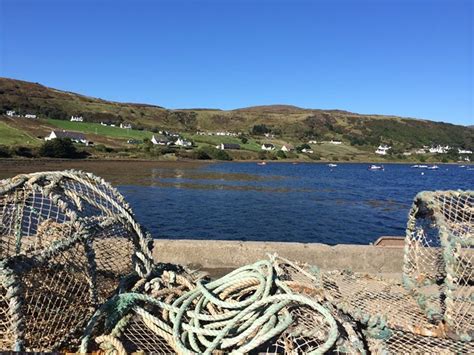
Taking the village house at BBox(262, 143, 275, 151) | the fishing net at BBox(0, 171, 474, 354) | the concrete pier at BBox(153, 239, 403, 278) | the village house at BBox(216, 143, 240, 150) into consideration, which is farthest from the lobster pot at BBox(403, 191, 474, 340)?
the village house at BBox(262, 143, 275, 151)

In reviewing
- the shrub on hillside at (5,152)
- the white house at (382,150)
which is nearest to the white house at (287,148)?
the white house at (382,150)

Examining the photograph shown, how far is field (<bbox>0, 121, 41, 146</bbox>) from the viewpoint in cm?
6366

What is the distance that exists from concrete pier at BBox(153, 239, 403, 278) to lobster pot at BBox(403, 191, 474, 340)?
4.15 feet

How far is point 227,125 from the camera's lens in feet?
531

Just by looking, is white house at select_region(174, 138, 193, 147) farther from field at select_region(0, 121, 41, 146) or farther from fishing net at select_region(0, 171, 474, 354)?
fishing net at select_region(0, 171, 474, 354)

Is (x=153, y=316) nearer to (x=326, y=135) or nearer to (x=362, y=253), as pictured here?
(x=362, y=253)

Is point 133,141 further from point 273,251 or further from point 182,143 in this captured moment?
point 273,251

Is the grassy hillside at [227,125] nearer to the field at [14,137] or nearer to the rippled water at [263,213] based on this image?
the field at [14,137]

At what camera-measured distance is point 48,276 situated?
3334 millimetres

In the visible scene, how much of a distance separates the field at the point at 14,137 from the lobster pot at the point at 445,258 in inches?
2664

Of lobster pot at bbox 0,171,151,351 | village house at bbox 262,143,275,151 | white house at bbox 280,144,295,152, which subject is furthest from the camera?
white house at bbox 280,144,295,152

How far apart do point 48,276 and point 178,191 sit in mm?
32369

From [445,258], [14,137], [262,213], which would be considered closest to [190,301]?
[445,258]

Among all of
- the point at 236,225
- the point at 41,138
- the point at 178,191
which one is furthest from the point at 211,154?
the point at 236,225
